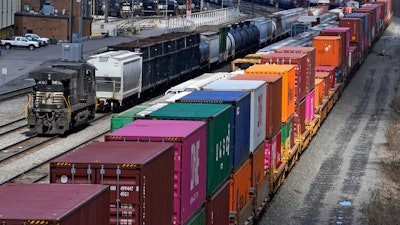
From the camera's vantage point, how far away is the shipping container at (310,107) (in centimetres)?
4006

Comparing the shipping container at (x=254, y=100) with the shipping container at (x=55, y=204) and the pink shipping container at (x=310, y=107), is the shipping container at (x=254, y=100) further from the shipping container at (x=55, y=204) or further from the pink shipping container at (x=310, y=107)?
the pink shipping container at (x=310, y=107)

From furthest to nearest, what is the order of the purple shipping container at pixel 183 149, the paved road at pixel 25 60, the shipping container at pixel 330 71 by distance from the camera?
the paved road at pixel 25 60
the shipping container at pixel 330 71
the purple shipping container at pixel 183 149

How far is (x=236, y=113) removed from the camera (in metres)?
22.7

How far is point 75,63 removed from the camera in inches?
1676

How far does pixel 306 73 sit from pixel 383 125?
1136 cm

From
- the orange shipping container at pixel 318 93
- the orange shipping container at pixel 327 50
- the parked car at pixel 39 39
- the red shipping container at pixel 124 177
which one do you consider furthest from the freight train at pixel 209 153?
the parked car at pixel 39 39

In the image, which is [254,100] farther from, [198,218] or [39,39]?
[39,39]

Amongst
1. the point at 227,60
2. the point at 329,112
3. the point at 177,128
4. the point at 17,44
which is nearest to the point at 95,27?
the point at 17,44

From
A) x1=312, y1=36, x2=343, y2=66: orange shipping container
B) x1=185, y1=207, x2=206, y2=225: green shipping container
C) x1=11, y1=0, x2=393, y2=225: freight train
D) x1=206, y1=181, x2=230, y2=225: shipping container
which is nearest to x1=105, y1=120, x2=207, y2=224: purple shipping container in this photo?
x1=11, y1=0, x2=393, y2=225: freight train

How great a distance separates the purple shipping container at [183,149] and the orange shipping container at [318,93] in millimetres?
26029

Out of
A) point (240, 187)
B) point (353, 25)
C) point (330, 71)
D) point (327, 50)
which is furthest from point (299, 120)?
point (353, 25)

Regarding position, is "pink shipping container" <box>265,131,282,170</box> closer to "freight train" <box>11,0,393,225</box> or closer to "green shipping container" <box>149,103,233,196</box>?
"freight train" <box>11,0,393,225</box>

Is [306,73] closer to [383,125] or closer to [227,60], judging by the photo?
[383,125]

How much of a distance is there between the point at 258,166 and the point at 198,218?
7.97 metres
